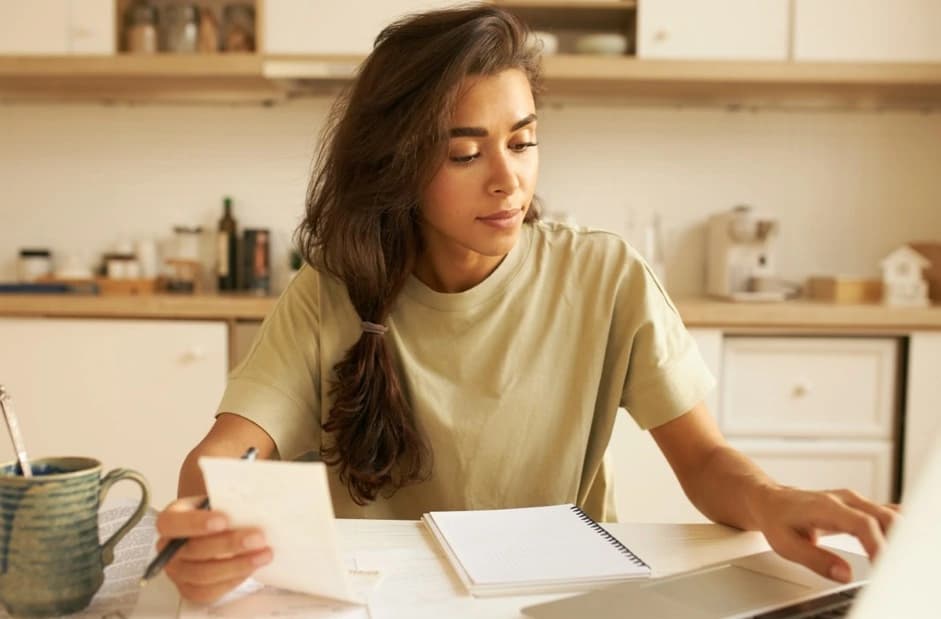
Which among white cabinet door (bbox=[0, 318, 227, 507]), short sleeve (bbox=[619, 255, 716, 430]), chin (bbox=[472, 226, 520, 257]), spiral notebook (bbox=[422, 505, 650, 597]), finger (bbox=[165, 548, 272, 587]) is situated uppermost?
chin (bbox=[472, 226, 520, 257])

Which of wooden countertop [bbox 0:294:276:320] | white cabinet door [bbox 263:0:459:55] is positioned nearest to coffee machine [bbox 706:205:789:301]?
white cabinet door [bbox 263:0:459:55]

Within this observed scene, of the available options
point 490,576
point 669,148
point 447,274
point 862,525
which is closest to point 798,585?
point 862,525

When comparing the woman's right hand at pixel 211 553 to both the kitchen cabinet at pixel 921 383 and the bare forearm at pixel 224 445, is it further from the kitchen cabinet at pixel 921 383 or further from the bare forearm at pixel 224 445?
the kitchen cabinet at pixel 921 383

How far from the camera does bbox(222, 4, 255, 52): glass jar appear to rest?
8.58 feet

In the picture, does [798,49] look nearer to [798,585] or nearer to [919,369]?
[919,369]

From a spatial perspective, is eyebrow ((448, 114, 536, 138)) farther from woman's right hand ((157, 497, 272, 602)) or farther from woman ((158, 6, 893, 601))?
woman's right hand ((157, 497, 272, 602))

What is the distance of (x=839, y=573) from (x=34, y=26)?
256cm

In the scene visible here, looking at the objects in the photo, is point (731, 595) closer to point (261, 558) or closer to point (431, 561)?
point (431, 561)

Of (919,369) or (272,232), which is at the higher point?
(272,232)

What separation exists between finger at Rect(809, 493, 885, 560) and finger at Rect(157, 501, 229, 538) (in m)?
0.52

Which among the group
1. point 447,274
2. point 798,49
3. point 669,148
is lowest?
point 447,274

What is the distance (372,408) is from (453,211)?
0.28 m

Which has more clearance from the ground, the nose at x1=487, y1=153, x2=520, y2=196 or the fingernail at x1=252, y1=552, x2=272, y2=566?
the nose at x1=487, y1=153, x2=520, y2=196

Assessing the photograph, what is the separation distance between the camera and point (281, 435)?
3.65ft
